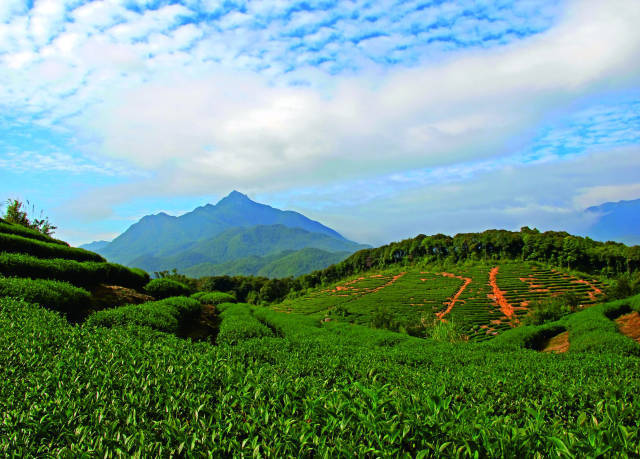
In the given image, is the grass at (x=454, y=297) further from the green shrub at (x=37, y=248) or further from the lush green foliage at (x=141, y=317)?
the green shrub at (x=37, y=248)

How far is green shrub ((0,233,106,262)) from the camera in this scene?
14055 mm

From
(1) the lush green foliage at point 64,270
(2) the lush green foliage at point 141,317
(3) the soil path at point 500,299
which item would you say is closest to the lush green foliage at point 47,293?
(2) the lush green foliage at point 141,317

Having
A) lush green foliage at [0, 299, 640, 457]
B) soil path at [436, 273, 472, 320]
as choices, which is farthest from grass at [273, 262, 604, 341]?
lush green foliage at [0, 299, 640, 457]

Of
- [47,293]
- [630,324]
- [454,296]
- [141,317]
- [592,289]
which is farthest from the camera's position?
[454,296]

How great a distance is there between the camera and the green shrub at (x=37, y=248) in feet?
46.1

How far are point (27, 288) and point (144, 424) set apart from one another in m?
9.93

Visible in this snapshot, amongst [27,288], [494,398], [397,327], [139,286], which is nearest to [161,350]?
[494,398]

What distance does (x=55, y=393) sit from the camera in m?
3.64

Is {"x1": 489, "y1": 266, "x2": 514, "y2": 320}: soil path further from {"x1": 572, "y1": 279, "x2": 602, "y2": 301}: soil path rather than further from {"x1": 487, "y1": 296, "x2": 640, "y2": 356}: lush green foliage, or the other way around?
{"x1": 487, "y1": 296, "x2": 640, "y2": 356}: lush green foliage

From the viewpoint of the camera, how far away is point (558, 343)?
1747cm

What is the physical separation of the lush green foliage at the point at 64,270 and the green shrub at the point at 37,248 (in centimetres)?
184

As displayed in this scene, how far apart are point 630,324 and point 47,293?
26.9m

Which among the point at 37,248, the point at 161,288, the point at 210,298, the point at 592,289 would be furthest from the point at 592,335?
the point at 592,289

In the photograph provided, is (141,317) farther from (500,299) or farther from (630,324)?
(500,299)
